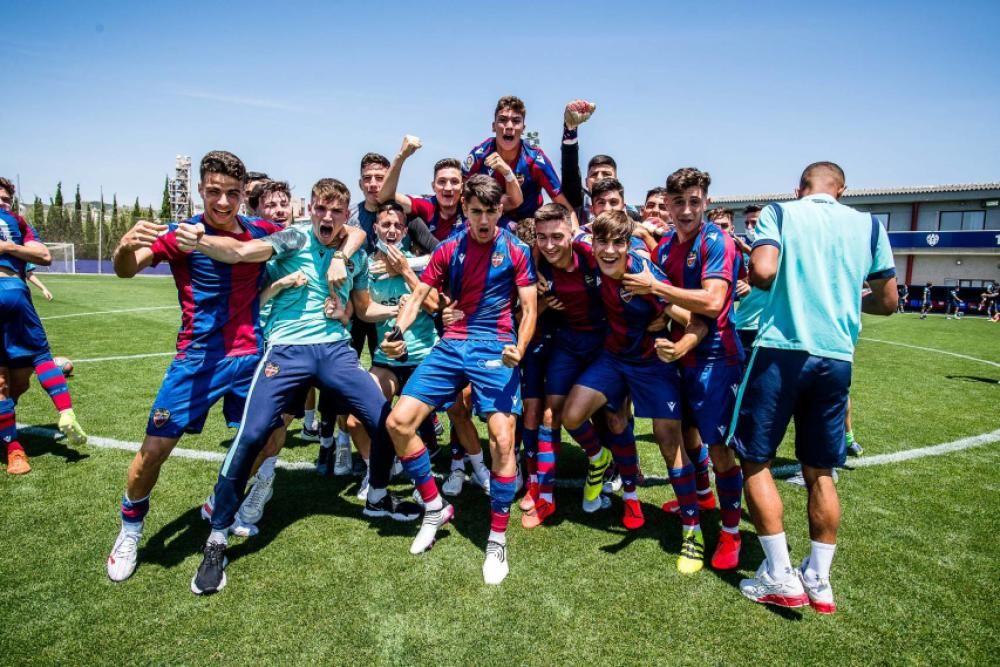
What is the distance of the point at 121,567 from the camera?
3.51m

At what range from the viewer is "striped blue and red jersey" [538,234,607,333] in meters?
4.48

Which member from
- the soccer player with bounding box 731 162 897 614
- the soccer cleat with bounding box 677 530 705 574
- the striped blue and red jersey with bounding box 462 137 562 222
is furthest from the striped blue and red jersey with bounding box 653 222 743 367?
the striped blue and red jersey with bounding box 462 137 562 222

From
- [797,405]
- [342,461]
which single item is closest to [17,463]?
[342,461]

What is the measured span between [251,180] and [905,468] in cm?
744

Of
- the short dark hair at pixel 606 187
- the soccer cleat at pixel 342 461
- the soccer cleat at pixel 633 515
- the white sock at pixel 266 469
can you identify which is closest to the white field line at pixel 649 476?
the soccer cleat at pixel 342 461

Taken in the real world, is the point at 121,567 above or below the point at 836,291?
below

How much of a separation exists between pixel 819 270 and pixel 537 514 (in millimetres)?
2585

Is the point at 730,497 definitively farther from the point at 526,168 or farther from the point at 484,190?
the point at 526,168

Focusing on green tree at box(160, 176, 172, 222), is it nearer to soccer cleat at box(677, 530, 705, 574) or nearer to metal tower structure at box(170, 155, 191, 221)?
metal tower structure at box(170, 155, 191, 221)

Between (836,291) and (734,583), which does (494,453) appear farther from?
(836,291)

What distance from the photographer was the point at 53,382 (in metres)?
5.74

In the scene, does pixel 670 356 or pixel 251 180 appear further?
pixel 251 180

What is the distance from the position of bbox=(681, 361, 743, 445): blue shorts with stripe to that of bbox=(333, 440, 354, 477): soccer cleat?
10.2 feet

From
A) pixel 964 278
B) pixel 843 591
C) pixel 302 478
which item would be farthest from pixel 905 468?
pixel 964 278
